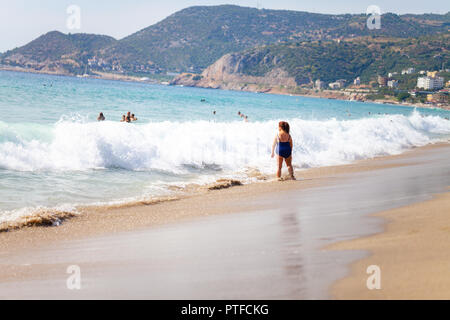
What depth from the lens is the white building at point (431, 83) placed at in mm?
122375

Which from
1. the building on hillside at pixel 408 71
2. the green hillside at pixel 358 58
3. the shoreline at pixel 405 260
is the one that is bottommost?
the shoreline at pixel 405 260

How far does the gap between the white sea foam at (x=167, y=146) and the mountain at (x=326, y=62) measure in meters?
127

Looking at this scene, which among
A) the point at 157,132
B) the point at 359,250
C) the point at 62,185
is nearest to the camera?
the point at 359,250

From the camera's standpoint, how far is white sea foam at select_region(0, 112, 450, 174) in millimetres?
12030

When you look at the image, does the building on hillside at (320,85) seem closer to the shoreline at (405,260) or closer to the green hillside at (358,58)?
the green hillside at (358,58)

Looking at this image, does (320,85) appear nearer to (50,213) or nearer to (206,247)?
(50,213)

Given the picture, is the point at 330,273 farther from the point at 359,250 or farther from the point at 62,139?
the point at 62,139

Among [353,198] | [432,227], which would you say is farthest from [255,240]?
[353,198]

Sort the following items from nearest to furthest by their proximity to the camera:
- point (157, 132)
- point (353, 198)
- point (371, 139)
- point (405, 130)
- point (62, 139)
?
point (353, 198)
point (62, 139)
point (157, 132)
point (371, 139)
point (405, 130)

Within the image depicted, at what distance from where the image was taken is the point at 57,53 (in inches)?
4911

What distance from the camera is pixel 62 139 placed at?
13.1m

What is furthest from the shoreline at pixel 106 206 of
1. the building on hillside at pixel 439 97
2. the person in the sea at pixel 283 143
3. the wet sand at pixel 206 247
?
the building on hillside at pixel 439 97

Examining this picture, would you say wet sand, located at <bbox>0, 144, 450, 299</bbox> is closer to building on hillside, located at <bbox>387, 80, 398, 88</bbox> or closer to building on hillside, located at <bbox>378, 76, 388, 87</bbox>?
building on hillside, located at <bbox>387, 80, 398, 88</bbox>

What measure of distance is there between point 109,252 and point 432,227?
3619 millimetres
